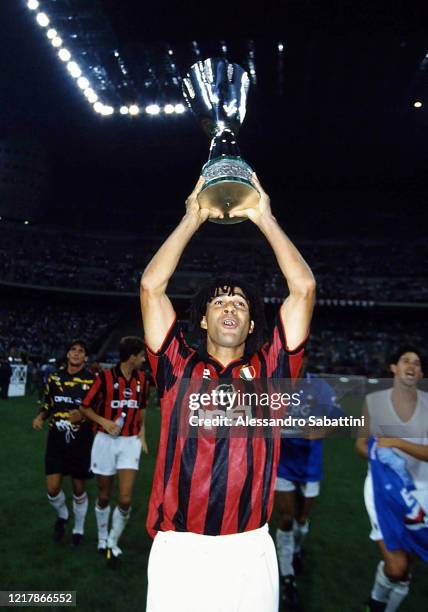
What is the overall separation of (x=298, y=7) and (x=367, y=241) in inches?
849

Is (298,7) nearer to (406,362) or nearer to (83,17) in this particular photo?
(83,17)

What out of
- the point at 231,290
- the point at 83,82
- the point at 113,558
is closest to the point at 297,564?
the point at 113,558

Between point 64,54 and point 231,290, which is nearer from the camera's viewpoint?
point 231,290

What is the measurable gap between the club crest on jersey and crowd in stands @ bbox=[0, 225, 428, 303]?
26694 mm

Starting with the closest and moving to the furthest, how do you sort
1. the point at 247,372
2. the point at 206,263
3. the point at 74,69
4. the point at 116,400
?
1. the point at 247,372
2. the point at 116,400
3. the point at 74,69
4. the point at 206,263

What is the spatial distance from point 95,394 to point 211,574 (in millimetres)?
3368

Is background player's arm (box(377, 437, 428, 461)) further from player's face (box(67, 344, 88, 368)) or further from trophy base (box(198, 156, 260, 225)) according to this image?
player's face (box(67, 344, 88, 368))

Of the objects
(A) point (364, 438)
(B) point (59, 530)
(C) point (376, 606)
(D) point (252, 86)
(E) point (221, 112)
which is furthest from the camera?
(D) point (252, 86)

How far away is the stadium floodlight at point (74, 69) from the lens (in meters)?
16.5

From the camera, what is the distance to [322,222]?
1320 inches

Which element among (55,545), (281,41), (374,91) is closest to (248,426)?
(55,545)

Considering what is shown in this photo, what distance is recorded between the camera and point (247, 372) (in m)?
2.24

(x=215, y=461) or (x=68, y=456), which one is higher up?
(x=215, y=461)

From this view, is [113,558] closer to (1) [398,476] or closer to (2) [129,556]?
(2) [129,556]
